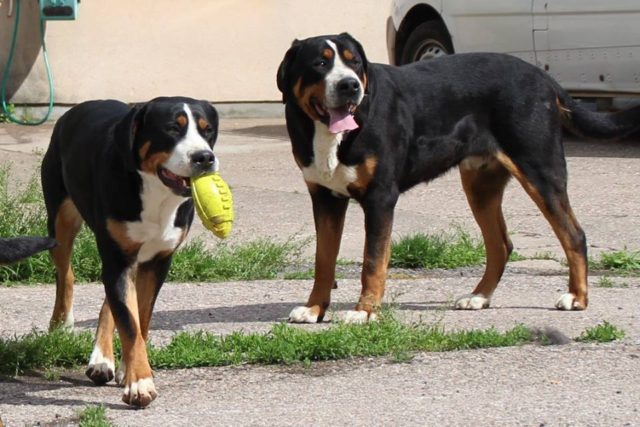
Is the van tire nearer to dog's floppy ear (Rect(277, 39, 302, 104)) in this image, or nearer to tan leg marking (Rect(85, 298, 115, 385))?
dog's floppy ear (Rect(277, 39, 302, 104))

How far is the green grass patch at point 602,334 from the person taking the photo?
6141 millimetres

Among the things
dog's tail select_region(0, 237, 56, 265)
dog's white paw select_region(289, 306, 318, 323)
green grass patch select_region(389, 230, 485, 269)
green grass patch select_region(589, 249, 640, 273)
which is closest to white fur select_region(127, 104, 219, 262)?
dog's tail select_region(0, 237, 56, 265)

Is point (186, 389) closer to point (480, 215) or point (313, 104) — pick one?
point (313, 104)

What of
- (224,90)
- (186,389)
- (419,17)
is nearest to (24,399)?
(186,389)

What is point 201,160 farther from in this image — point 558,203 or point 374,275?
point 558,203

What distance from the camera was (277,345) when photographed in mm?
5949

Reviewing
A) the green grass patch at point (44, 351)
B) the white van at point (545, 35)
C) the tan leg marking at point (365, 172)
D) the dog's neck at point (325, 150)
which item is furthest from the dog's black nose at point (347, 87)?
the white van at point (545, 35)

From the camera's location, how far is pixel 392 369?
5.76 meters

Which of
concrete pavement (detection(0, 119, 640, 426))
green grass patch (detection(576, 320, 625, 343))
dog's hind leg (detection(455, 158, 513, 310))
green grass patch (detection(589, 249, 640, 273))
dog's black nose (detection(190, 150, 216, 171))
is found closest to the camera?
concrete pavement (detection(0, 119, 640, 426))

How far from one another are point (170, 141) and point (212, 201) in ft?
0.93

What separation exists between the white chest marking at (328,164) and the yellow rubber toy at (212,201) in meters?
1.10

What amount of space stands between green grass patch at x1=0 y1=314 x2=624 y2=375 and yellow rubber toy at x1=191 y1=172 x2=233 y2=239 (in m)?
0.65

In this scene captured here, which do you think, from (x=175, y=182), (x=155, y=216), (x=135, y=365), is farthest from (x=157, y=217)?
(x=135, y=365)

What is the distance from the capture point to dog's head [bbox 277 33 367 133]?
646 cm
